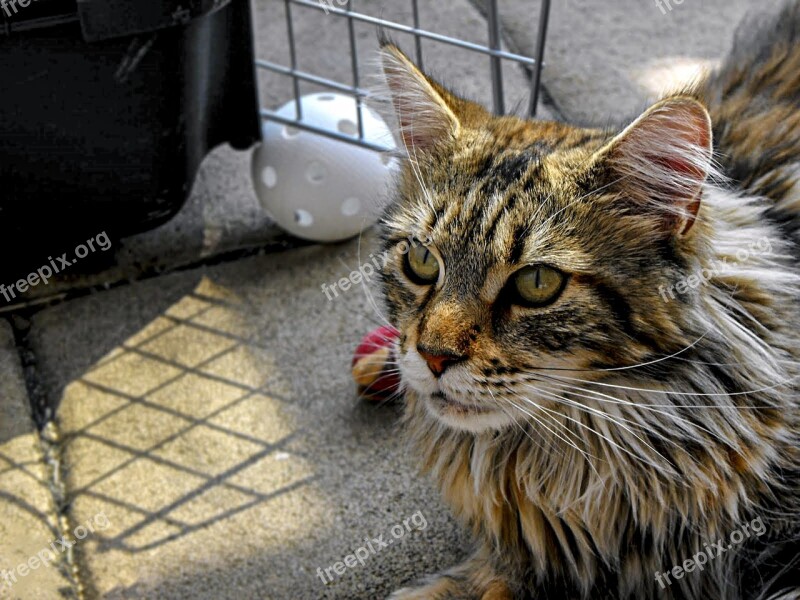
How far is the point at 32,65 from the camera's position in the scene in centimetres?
212

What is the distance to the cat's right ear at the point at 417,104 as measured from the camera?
173cm

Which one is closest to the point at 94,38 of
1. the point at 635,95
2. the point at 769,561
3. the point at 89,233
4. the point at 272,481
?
the point at 89,233

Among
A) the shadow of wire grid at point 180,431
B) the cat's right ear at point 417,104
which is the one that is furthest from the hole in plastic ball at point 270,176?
the cat's right ear at point 417,104

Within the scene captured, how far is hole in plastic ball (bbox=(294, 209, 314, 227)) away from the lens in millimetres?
2693

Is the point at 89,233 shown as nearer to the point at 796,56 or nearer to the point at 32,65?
the point at 32,65

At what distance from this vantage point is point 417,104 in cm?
178

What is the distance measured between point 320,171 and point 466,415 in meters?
1.23

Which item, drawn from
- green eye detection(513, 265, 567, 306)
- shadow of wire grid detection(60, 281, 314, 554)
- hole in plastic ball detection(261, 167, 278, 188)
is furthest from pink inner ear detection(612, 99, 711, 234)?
hole in plastic ball detection(261, 167, 278, 188)

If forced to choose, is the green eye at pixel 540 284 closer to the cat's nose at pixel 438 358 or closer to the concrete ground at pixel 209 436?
the cat's nose at pixel 438 358

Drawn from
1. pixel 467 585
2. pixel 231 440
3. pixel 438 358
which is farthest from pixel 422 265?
pixel 231 440

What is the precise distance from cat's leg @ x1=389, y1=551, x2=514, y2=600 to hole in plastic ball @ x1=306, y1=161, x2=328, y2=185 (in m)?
1.17

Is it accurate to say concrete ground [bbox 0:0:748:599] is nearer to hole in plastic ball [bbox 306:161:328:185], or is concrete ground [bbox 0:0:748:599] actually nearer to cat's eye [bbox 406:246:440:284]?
hole in plastic ball [bbox 306:161:328:185]

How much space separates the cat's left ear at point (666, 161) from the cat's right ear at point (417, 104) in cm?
35

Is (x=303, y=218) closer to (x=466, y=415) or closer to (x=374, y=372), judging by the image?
(x=374, y=372)
